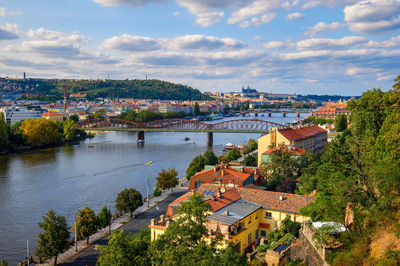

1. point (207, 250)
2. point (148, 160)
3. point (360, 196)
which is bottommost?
point (148, 160)

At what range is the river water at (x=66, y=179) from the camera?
1925 centimetres

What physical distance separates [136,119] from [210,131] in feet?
92.5

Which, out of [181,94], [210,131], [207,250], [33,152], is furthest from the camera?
[181,94]

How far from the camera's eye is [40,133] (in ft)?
162

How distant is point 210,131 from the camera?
180 ft

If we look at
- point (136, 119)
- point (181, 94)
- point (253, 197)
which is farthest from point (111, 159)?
point (181, 94)

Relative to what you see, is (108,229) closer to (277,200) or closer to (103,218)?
(103,218)

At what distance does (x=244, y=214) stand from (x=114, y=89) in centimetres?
15161

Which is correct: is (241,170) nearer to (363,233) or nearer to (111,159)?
(363,233)

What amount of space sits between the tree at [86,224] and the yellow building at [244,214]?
3.95 meters

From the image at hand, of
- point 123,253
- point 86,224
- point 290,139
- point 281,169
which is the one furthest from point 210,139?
point 123,253

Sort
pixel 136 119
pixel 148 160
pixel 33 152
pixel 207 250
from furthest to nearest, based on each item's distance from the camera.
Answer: pixel 136 119 → pixel 33 152 → pixel 148 160 → pixel 207 250

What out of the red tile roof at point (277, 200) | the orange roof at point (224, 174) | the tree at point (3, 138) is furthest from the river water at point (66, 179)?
the red tile roof at point (277, 200)

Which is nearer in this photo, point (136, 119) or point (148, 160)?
point (148, 160)
